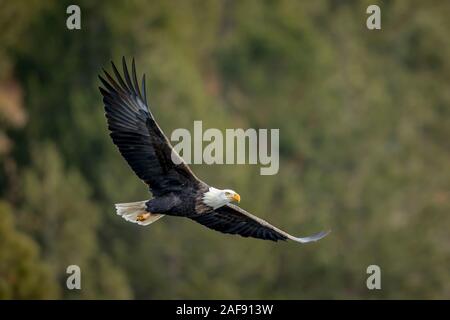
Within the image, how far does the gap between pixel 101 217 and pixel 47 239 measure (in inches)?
79.0

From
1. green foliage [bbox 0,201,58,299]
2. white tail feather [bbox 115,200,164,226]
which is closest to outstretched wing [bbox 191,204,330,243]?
white tail feather [bbox 115,200,164,226]

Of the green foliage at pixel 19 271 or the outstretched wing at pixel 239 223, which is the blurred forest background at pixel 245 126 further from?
the outstretched wing at pixel 239 223

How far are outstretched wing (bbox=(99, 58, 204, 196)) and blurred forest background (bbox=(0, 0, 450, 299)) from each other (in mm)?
7762

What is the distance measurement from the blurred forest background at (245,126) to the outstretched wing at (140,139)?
776cm

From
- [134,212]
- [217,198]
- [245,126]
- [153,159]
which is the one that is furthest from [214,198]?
[245,126]

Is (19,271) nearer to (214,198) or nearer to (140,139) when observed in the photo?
(140,139)

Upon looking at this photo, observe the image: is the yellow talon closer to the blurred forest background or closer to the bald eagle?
the bald eagle

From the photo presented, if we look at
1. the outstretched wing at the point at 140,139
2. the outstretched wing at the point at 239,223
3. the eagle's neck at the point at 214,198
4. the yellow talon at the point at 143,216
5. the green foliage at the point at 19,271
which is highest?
the outstretched wing at the point at 140,139

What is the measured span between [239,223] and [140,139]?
1827 millimetres

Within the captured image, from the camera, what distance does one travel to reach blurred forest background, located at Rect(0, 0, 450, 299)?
28.0 metres

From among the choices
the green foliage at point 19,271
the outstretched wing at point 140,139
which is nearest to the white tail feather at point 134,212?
the outstretched wing at point 140,139

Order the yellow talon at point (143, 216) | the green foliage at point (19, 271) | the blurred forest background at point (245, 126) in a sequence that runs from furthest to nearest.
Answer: the blurred forest background at point (245, 126) → the green foliage at point (19, 271) → the yellow talon at point (143, 216)

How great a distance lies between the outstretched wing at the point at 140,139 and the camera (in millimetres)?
13820
